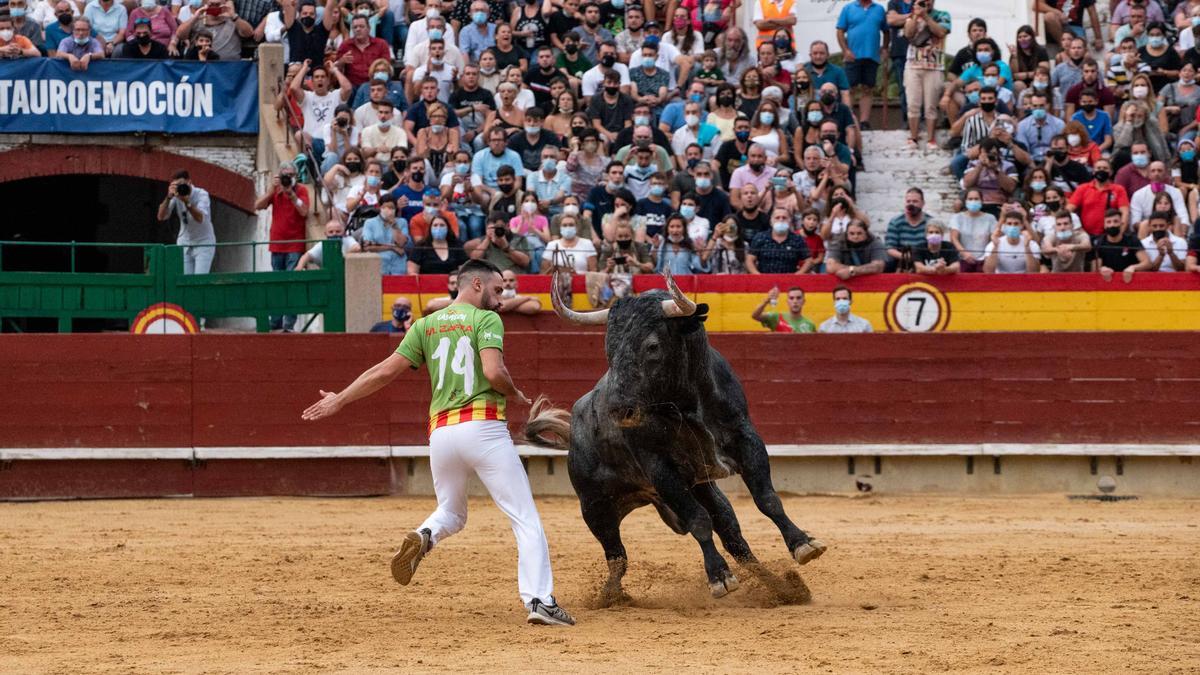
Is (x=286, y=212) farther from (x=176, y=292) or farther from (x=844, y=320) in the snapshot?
(x=844, y=320)

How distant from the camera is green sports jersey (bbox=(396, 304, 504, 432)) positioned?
743cm

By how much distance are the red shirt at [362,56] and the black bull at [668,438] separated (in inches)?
373

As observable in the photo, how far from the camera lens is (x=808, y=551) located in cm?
762

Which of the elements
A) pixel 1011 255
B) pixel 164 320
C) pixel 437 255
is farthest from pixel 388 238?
pixel 1011 255

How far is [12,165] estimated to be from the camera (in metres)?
17.8

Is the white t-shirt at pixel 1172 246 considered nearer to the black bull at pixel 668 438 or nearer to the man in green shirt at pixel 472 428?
the black bull at pixel 668 438

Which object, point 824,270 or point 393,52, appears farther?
point 393,52

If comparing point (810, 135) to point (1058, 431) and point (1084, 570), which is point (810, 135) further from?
point (1084, 570)

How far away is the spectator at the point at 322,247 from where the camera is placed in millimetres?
14766

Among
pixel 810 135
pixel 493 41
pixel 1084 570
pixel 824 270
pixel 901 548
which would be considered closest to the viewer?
pixel 1084 570

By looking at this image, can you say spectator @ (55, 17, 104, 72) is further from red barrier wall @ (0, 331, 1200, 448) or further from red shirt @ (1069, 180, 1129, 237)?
red shirt @ (1069, 180, 1129, 237)

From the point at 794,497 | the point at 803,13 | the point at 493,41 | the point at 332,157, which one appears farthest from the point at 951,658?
the point at 803,13

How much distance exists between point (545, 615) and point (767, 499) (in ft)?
4.08

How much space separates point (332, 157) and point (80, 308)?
2998 mm
